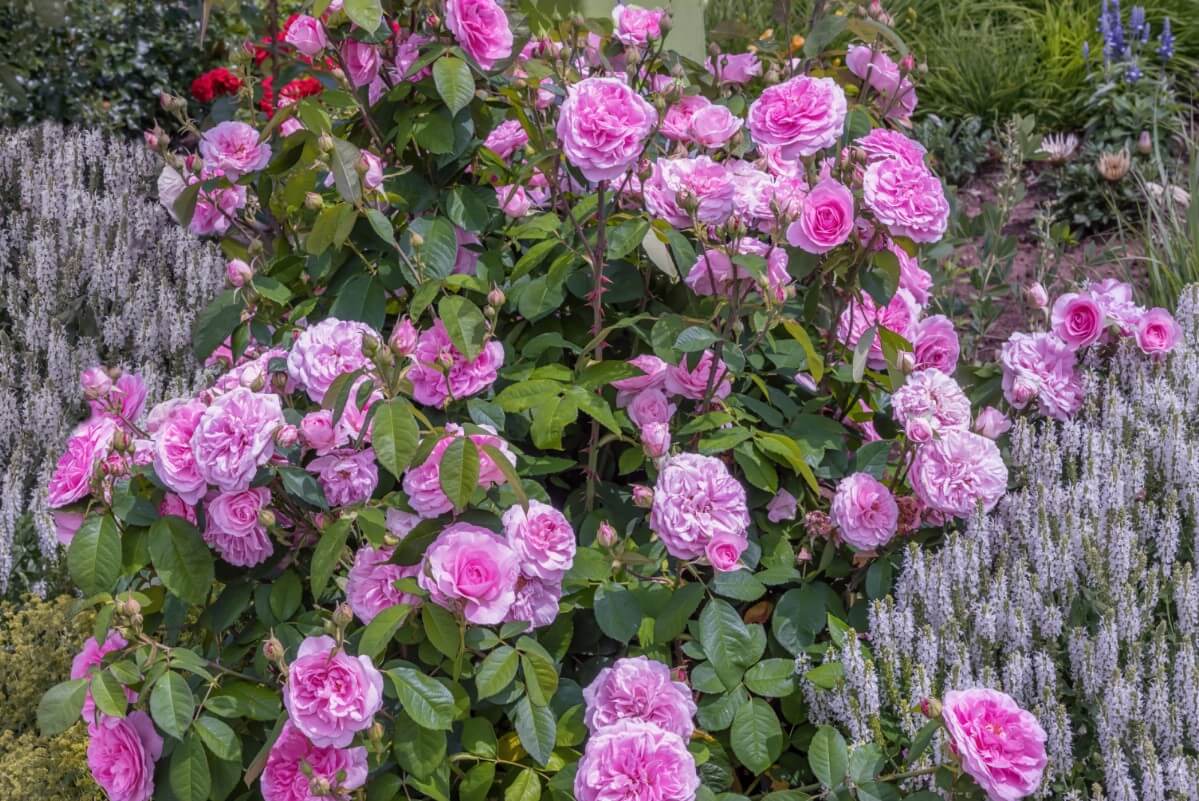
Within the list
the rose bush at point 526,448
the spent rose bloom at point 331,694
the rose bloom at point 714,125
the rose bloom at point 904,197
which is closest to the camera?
→ the spent rose bloom at point 331,694

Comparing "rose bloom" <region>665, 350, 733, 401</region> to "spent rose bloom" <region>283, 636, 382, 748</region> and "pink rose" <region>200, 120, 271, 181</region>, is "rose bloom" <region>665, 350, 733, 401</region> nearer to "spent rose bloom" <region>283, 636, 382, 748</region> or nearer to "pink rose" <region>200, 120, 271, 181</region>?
"spent rose bloom" <region>283, 636, 382, 748</region>

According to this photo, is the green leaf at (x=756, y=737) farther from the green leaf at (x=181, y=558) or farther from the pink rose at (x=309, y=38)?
the pink rose at (x=309, y=38)

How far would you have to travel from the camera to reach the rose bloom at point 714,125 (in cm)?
211

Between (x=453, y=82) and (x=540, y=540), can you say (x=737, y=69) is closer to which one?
(x=453, y=82)

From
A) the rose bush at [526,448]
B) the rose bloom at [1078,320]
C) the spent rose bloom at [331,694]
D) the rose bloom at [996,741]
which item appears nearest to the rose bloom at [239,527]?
the rose bush at [526,448]

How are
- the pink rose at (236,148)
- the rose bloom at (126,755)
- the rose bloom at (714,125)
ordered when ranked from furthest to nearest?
1. the pink rose at (236,148)
2. the rose bloom at (714,125)
3. the rose bloom at (126,755)

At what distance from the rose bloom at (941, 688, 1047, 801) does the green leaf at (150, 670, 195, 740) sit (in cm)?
97

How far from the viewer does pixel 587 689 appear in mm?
1830

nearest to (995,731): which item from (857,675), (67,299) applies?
(857,675)

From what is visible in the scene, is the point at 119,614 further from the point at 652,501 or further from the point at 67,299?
the point at 67,299

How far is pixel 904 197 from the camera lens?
6.37 ft

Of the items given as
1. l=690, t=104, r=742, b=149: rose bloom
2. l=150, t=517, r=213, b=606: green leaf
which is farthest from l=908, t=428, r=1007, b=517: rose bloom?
l=150, t=517, r=213, b=606: green leaf

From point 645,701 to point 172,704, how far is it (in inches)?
24.4

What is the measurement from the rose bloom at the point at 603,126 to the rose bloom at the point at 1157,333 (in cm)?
109
